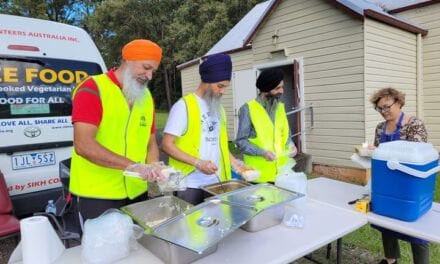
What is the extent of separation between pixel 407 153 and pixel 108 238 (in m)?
1.67

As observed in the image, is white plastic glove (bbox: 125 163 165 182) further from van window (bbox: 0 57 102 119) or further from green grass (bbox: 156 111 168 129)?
green grass (bbox: 156 111 168 129)

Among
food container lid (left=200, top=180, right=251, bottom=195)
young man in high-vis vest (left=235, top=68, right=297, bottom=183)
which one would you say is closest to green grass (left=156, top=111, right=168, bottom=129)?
young man in high-vis vest (left=235, top=68, right=297, bottom=183)

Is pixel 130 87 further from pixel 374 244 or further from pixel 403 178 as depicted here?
pixel 374 244

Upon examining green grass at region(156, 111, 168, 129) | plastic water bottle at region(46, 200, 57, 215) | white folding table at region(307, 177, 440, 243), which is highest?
white folding table at region(307, 177, 440, 243)

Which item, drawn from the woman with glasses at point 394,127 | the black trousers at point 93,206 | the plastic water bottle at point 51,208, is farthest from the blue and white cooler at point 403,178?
the plastic water bottle at point 51,208

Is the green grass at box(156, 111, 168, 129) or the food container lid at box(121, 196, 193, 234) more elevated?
the food container lid at box(121, 196, 193, 234)

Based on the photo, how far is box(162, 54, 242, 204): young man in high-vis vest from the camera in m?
2.13

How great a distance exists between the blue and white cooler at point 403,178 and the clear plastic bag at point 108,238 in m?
1.44

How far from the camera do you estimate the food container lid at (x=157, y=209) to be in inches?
68.6

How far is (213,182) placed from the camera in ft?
7.47

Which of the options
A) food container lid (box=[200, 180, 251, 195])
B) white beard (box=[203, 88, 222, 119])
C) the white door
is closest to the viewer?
food container lid (box=[200, 180, 251, 195])

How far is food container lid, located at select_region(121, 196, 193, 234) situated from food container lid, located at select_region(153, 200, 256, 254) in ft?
0.60

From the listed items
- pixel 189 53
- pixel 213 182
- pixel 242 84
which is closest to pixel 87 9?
pixel 189 53

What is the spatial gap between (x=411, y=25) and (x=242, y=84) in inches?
163
